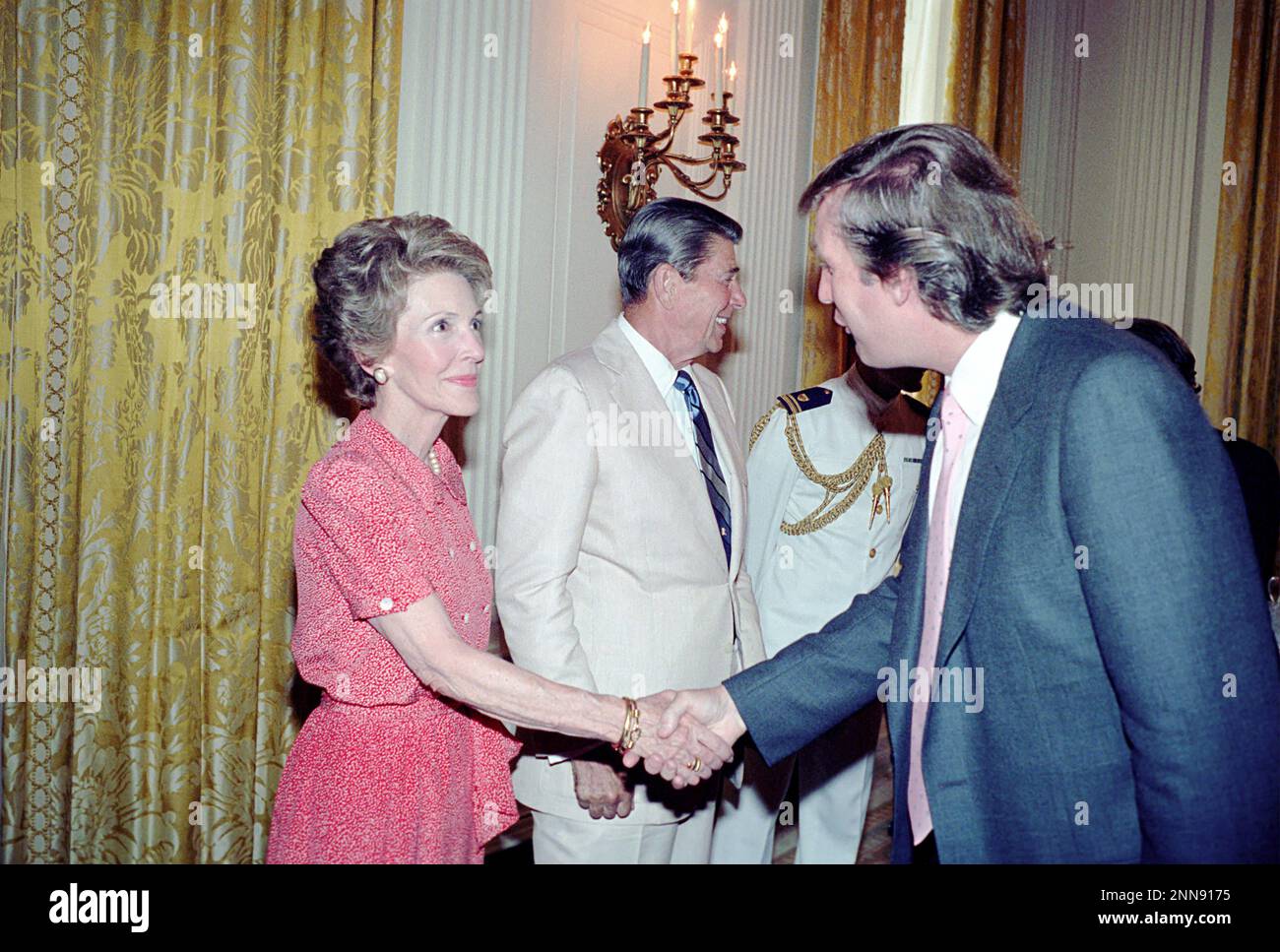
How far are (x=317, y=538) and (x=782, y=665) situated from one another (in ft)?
2.87

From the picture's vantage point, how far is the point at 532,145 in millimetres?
3621

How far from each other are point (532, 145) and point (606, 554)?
1739 millimetres

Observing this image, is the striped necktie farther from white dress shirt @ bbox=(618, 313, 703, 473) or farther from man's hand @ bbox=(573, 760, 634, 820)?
man's hand @ bbox=(573, 760, 634, 820)

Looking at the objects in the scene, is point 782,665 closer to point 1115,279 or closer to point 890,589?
point 890,589

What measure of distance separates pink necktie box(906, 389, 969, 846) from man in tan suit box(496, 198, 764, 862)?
780 millimetres

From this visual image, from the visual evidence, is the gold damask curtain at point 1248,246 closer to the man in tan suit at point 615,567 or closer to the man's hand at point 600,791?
the man in tan suit at point 615,567

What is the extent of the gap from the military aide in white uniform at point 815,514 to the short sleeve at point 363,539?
1.59 meters

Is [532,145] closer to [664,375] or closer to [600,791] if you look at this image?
[664,375]

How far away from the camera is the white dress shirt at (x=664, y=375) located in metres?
2.62

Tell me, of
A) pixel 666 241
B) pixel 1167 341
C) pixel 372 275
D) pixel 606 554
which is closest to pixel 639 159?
pixel 666 241

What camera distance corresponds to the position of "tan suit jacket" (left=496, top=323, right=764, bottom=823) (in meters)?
2.30

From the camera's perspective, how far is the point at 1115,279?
258 inches

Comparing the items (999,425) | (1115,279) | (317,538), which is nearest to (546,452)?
(317,538)

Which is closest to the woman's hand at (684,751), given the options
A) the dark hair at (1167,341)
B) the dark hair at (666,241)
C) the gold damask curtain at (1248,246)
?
the dark hair at (666,241)
